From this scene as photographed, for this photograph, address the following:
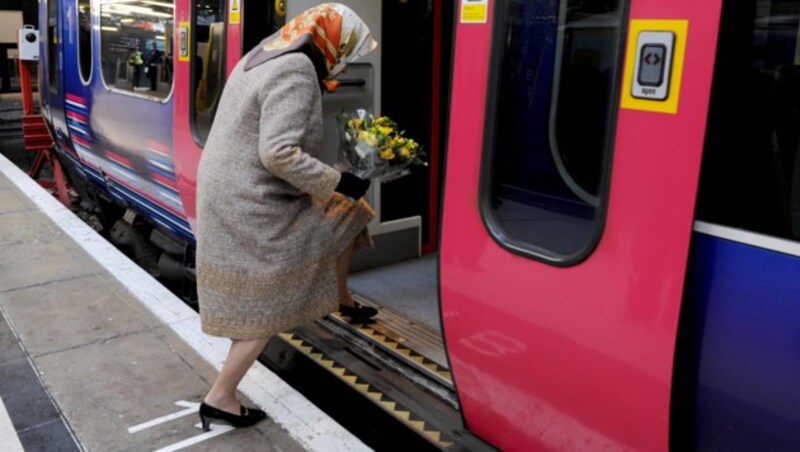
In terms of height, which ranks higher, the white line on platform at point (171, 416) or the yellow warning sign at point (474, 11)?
the yellow warning sign at point (474, 11)

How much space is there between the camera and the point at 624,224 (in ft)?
6.32

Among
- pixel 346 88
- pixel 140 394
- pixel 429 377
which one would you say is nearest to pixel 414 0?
pixel 346 88

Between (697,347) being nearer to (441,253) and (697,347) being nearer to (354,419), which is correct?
(441,253)

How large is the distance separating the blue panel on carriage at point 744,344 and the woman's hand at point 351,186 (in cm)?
120

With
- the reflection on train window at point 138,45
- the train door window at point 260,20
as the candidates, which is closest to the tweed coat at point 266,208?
the train door window at point 260,20

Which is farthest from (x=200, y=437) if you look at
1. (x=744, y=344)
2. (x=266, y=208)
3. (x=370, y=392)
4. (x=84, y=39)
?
(x=84, y=39)

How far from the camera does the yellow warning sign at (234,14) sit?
3.71 meters

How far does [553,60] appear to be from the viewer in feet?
6.93

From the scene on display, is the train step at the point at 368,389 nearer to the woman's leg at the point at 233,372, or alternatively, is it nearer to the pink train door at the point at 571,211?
the pink train door at the point at 571,211

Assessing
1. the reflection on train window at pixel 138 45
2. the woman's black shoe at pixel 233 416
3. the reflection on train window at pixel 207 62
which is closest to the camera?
the woman's black shoe at pixel 233 416

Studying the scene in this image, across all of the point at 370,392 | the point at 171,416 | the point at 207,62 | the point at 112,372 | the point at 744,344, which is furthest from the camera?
the point at 207,62

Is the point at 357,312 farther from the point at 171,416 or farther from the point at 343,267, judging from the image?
the point at 171,416

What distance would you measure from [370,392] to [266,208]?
104cm

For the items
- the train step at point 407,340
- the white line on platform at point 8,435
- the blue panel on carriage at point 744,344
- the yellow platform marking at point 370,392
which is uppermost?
the blue panel on carriage at point 744,344
